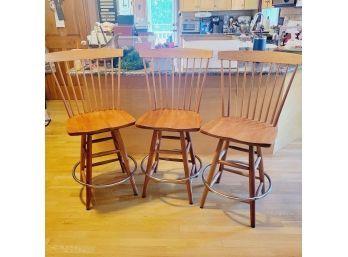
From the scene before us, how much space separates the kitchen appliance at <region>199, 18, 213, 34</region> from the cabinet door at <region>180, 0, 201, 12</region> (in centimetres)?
28

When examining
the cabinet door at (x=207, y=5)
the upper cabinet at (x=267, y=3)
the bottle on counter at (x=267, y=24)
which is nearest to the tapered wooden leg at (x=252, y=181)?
the bottle on counter at (x=267, y=24)

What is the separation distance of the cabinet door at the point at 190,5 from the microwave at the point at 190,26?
0.23 m

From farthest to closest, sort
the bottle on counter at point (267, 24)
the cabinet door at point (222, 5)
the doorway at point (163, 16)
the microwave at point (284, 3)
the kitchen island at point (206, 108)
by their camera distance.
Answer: the doorway at point (163, 16), the cabinet door at point (222, 5), the bottle on counter at point (267, 24), the microwave at point (284, 3), the kitchen island at point (206, 108)

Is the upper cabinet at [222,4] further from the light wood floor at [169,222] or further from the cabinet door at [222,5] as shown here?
the light wood floor at [169,222]

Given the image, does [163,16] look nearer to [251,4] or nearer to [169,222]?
[251,4]

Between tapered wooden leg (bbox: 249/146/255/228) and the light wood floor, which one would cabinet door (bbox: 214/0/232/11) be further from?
tapered wooden leg (bbox: 249/146/255/228)

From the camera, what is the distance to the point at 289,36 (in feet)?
9.49

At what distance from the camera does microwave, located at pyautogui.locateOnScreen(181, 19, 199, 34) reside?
5355 millimetres

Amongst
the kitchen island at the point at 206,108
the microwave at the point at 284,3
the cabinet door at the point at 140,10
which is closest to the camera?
the kitchen island at the point at 206,108

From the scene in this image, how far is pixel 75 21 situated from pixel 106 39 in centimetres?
205

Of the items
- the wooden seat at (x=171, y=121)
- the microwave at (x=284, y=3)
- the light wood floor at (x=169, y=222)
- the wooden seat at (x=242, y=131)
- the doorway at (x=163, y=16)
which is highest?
the doorway at (x=163, y=16)

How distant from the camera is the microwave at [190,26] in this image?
17.6 ft

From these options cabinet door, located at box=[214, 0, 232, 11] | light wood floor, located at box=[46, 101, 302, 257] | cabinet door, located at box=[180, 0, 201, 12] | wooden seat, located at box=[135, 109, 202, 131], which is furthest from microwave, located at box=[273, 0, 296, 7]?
wooden seat, located at box=[135, 109, 202, 131]
